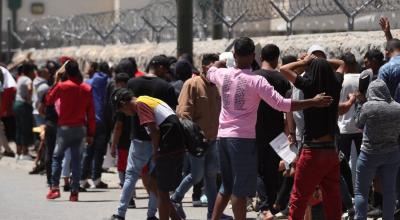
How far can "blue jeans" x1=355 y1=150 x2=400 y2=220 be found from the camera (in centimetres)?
1053

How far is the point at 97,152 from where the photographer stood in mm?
16062

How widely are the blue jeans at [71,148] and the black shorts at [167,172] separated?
407 cm

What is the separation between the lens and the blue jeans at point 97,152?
16.0 metres

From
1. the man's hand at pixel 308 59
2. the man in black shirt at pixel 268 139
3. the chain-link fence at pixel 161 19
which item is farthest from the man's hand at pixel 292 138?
the chain-link fence at pixel 161 19

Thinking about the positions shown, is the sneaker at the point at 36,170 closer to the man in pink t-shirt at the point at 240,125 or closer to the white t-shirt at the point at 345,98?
the white t-shirt at the point at 345,98

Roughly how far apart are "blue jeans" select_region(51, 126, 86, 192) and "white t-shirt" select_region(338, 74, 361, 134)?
3701mm

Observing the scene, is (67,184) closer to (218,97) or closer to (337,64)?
(218,97)

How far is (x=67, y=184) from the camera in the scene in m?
15.7

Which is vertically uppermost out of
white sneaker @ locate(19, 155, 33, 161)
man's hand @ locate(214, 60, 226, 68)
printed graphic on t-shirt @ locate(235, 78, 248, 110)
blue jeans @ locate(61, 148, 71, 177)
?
man's hand @ locate(214, 60, 226, 68)

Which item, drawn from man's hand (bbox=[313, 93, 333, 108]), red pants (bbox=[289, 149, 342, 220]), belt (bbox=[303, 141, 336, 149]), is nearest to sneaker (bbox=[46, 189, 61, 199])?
red pants (bbox=[289, 149, 342, 220])

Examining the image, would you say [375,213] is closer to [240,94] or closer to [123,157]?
[240,94]

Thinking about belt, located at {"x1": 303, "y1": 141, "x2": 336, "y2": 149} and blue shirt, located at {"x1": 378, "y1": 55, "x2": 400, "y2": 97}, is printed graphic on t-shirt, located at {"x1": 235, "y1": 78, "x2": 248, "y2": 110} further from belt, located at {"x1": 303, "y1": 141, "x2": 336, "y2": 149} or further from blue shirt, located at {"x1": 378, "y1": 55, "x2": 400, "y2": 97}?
blue shirt, located at {"x1": 378, "y1": 55, "x2": 400, "y2": 97}

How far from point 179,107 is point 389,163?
2.73 metres

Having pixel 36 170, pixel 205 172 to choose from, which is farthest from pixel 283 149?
pixel 36 170
